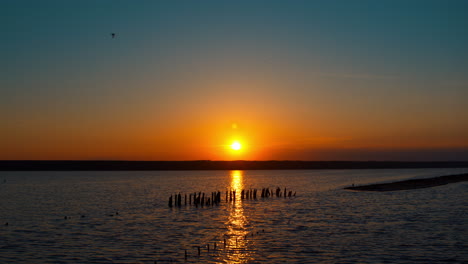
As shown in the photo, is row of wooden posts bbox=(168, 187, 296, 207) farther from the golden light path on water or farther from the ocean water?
the golden light path on water

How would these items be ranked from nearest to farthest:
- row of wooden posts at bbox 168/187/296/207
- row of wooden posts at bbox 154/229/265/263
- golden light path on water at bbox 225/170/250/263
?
1. golden light path on water at bbox 225/170/250/263
2. row of wooden posts at bbox 154/229/265/263
3. row of wooden posts at bbox 168/187/296/207

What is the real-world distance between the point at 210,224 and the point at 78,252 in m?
15.3

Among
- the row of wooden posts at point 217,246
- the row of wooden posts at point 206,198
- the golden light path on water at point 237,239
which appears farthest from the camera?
the row of wooden posts at point 206,198

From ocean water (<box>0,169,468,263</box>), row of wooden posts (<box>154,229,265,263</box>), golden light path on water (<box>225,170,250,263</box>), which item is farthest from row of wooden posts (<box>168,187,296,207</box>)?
row of wooden posts (<box>154,229,265,263</box>)

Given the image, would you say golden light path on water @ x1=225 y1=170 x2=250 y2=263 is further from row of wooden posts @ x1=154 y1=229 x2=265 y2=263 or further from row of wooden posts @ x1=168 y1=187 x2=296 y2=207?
row of wooden posts @ x1=168 y1=187 x2=296 y2=207

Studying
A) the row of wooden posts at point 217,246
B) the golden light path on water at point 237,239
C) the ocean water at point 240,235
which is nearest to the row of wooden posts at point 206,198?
the ocean water at point 240,235

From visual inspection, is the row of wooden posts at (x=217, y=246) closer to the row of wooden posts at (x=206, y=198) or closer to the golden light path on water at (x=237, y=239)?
the golden light path on water at (x=237, y=239)

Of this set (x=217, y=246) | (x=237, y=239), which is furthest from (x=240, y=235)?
(x=217, y=246)

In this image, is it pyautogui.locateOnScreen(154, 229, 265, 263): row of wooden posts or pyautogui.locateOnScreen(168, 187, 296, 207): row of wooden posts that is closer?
pyautogui.locateOnScreen(154, 229, 265, 263): row of wooden posts

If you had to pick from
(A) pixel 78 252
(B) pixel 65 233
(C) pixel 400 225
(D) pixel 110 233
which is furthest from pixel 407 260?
(B) pixel 65 233

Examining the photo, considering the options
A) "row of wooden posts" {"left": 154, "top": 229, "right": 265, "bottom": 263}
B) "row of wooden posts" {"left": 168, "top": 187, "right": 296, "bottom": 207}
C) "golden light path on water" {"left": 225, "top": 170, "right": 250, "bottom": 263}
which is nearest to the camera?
"golden light path on water" {"left": 225, "top": 170, "right": 250, "bottom": 263}

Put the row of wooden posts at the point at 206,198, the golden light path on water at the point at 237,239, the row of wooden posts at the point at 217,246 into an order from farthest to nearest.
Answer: the row of wooden posts at the point at 206,198, the row of wooden posts at the point at 217,246, the golden light path on water at the point at 237,239

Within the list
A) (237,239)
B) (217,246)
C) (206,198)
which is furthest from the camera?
(206,198)

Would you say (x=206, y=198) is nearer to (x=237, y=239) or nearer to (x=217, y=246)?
(x=237, y=239)
